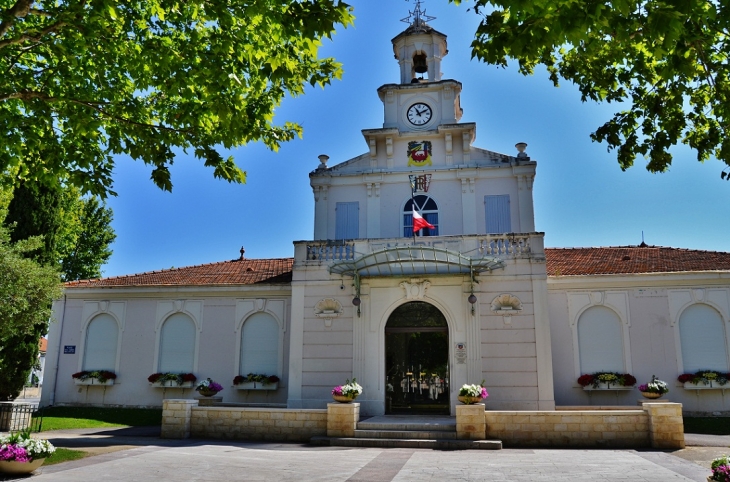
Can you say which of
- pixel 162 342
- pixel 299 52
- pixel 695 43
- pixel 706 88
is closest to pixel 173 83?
pixel 299 52

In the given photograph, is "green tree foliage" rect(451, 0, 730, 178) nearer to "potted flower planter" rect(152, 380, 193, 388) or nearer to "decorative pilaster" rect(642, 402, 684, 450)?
"decorative pilaster" rect(642, 402, 684, 450)

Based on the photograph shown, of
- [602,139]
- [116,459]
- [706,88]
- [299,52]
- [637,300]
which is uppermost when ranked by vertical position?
[299,52]

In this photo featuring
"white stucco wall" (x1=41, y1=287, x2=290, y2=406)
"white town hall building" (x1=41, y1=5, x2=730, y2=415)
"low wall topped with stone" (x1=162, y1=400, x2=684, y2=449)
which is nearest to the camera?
"low wall topped with stone" (x1=162, y1=400, x2=684, y2=449)

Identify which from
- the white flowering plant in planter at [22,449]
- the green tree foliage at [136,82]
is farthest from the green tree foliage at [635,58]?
the white flowering plant in planter at [22,449]

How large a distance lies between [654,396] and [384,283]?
8.34 meters

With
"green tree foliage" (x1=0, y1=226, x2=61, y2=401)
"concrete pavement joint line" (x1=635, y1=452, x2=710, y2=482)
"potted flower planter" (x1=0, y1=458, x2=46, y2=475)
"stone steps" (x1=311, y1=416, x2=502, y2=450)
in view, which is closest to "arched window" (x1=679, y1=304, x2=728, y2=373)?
"concrete pavement joint line" (x1=635, y1=452, x2=710, y2=482)

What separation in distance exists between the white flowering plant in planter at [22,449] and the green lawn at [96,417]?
7101 mm

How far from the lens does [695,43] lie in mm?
7191

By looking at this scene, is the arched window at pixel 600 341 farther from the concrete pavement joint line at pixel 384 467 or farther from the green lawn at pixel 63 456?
the green lawn at pixel 63 456

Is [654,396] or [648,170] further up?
[648,170]

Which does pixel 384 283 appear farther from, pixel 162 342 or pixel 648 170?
pixel 648 170

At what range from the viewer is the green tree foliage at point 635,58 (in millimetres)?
5715

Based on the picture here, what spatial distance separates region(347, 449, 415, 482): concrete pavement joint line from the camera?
32.3 feet

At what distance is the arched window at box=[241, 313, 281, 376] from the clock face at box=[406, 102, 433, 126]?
915 centimetres
